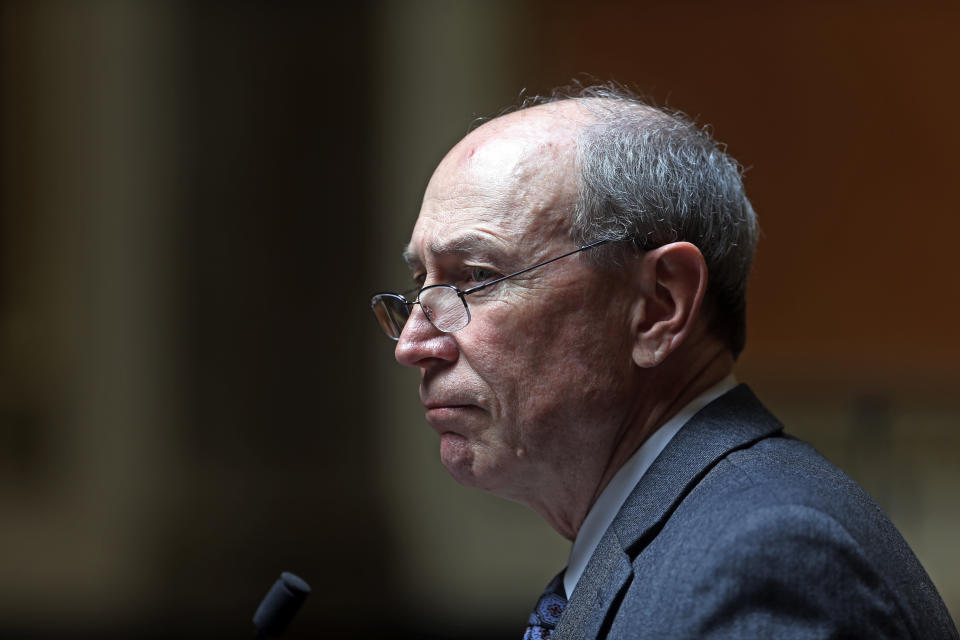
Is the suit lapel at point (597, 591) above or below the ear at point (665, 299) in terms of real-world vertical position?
below

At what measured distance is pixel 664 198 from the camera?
169cm

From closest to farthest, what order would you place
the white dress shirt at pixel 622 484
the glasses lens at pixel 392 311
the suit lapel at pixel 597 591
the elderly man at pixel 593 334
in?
the suit lapel at pixel 597 591, the elderly man at pixel 593 334, the white dress shirt at pixel 622 484, the glasses lens at pixel 392 311

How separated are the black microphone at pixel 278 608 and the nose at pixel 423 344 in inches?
16.3

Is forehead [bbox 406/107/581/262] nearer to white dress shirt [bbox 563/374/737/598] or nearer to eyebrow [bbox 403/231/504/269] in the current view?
eyebrow [bbox 403/231/504/269]

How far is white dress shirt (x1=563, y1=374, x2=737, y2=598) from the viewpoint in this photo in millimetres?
1664

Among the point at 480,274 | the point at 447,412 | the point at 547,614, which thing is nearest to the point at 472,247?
the point at 480,274

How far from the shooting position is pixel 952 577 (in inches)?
200

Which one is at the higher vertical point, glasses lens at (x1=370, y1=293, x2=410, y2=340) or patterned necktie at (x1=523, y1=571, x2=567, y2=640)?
glasses lens at (x1=370, y1=293, x2=410, y2=340)

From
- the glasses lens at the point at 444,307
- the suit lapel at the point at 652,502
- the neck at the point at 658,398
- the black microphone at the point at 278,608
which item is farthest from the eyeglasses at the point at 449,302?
the black microphone at the point at 278,608

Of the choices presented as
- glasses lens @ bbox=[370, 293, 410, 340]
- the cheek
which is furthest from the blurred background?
the cheek

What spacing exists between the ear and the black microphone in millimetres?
678

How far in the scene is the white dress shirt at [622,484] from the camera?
1664mm

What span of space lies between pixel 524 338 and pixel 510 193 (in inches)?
9.5

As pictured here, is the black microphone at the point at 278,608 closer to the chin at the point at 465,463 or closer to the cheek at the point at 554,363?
the chin at the point at 465,463
